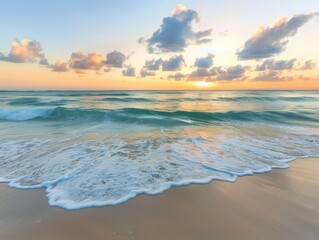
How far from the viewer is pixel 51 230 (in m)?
2.52

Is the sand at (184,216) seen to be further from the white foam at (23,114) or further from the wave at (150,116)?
the white foam at (23,114)

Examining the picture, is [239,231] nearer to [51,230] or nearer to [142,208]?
[142,208]

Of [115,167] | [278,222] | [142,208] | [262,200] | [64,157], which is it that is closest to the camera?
[278,222]

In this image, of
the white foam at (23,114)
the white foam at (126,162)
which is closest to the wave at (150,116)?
the white foam at (23,114)

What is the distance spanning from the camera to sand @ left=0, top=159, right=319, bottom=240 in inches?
96.5

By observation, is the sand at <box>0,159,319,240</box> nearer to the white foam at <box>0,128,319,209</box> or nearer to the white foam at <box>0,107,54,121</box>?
the white foam at <box>0,128,319,209</box>

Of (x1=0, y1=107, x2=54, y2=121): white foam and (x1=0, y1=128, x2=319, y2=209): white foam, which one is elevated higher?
(x1=0, y1=128, x2=319, y2=209): white foam

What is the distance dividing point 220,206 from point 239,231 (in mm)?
610

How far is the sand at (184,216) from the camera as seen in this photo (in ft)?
8.04

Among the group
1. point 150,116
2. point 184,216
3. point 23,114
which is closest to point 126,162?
point 184,216

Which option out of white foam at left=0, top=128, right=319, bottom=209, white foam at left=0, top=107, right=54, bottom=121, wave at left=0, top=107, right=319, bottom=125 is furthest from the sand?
white foam at left=0, top=107, right=54, bottom=121

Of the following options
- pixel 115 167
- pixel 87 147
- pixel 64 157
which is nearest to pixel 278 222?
pixel 115 167

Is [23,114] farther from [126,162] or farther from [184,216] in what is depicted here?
[184,216]

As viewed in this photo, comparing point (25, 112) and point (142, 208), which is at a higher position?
point (142, 208)
